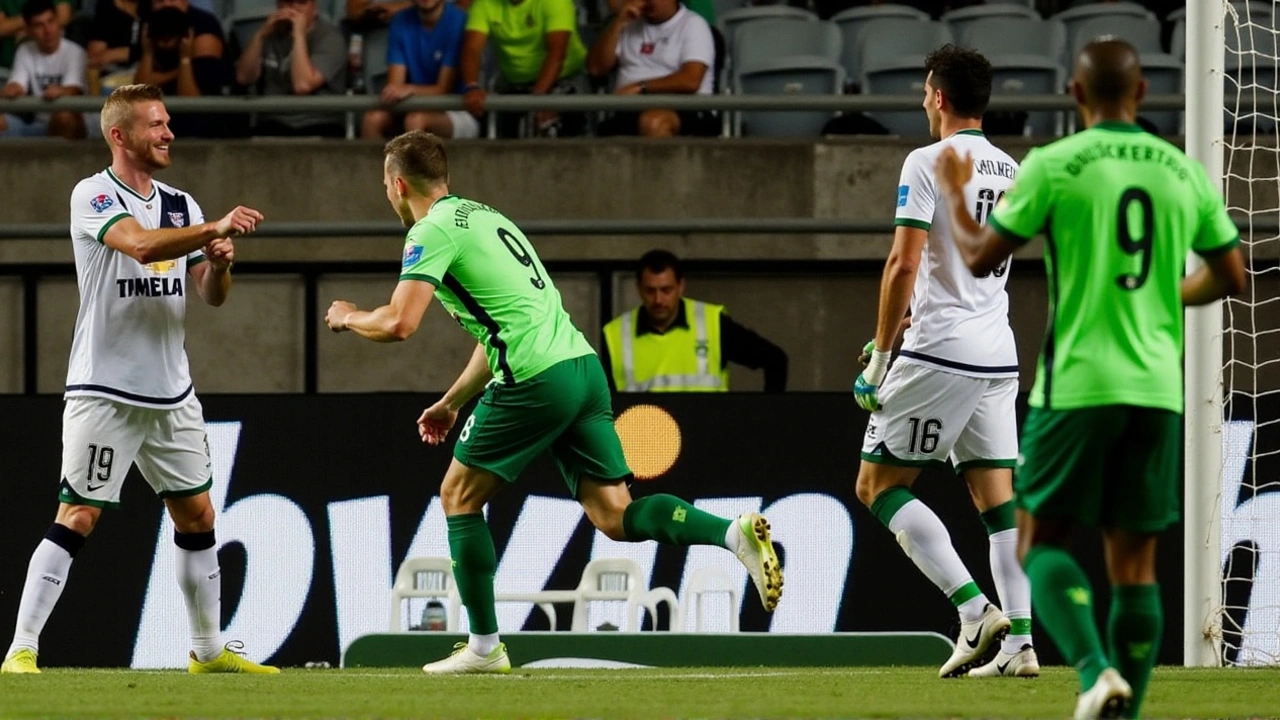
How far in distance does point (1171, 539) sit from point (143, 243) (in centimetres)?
500

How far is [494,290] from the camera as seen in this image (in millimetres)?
7504

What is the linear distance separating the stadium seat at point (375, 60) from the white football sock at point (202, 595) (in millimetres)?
5162

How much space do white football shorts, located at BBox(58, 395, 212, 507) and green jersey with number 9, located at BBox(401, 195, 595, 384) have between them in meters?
1.28

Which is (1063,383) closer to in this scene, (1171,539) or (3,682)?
(3,682)

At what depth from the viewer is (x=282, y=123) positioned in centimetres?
1242

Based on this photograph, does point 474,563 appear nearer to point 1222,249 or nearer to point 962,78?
point 962,78

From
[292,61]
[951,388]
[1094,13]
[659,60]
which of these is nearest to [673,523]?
[951,388]

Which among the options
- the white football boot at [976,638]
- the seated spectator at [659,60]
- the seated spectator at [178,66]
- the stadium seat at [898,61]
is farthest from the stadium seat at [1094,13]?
the white football boot at [976,638]

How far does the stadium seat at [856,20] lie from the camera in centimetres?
1308

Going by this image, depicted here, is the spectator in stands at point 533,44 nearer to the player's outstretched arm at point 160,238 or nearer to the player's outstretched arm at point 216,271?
the player's outstretched arm at point 216,271

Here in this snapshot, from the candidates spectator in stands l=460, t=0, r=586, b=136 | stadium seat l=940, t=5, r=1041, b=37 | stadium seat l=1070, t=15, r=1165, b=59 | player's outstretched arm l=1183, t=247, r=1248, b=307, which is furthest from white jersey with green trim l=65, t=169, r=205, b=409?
stadium seat l=1070, t=15, r=1165, b=59

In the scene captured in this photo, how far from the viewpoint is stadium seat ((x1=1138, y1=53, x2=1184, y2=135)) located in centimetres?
1242

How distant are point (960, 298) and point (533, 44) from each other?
18.3 feet

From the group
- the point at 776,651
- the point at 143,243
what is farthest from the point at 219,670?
the point at 776,651
